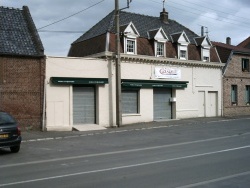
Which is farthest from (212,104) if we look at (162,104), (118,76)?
(118,76)

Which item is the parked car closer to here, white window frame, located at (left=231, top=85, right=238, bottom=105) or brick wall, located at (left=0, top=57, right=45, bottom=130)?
brick wall, located at (left=0, top=57, right=45, bottom=130)

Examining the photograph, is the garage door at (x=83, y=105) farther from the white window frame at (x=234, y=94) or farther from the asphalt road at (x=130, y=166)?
the white window frame at (x=234, y=94)

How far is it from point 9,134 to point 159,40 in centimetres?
1906

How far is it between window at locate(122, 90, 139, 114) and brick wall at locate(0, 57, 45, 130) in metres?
7.09

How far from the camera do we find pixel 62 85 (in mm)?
24797

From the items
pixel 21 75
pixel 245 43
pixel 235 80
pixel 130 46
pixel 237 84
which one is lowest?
pixel 21 75

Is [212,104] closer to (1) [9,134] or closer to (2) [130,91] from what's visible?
(2) [130,91]

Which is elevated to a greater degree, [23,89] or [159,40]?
[159,40]

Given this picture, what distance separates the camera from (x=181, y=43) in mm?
32750

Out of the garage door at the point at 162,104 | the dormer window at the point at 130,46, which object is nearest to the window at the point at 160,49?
the dormer window at the point at 130,46

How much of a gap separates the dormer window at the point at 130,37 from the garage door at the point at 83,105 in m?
4.62

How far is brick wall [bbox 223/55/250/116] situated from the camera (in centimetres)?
3706

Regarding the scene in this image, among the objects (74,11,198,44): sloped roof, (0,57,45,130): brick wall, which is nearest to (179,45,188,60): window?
(74,11,198,44): sloped roof

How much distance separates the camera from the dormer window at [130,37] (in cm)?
2887
